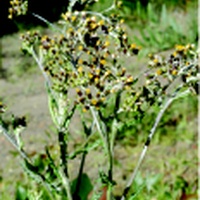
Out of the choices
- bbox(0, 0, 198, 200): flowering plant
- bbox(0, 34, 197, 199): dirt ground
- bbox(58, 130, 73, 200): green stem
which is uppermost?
bbox(0, 0, 198, 200): flowering plant

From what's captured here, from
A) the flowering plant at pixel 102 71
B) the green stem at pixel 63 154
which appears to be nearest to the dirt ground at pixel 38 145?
the green stem at pixel 63 154

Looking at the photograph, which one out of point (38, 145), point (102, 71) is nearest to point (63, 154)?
point (102, 71)

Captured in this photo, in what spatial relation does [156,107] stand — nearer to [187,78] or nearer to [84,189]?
[187,78]

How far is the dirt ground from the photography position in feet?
10.3

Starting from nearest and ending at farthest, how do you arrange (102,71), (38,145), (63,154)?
(102,71) < (63,154) < (38,145)

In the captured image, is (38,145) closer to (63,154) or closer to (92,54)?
(63,154)

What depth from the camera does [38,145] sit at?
11.3 ft

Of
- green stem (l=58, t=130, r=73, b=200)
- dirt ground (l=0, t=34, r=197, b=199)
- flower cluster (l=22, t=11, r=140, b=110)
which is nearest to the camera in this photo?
flower cluster (l=22, t=11, r=140, b=110)

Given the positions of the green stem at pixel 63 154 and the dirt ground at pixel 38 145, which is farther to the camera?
the dirt ground at pixel 38 145

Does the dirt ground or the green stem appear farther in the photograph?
the dirt ground

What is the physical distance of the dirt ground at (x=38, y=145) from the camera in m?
3.13

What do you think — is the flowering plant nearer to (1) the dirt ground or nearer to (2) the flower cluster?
(2) the flower cluster

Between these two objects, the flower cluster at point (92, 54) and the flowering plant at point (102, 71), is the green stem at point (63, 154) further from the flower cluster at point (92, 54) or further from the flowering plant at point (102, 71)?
the flower cluster at point (92, 54)

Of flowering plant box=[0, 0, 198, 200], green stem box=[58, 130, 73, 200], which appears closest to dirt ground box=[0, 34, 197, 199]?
green stem box=[58, 130, 73, 200]
